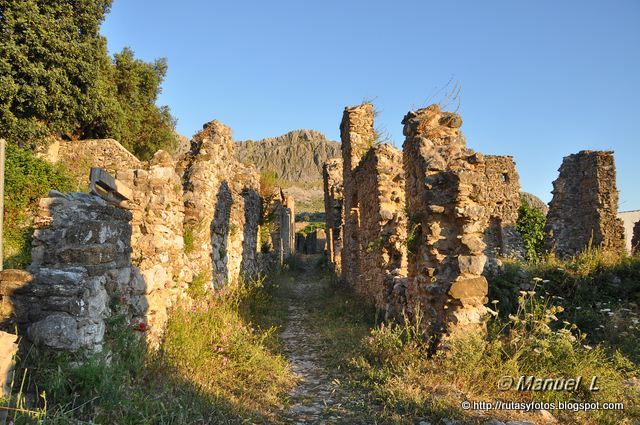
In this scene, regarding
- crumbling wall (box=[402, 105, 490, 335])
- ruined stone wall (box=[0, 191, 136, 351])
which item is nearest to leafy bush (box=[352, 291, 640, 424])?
crumbling wall (box=[402, 105, 490, 335])

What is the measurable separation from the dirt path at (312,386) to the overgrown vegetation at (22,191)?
712 cm

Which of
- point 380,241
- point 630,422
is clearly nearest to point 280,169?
point 380,241

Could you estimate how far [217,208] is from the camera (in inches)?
348

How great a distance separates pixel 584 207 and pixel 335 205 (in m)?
9.82

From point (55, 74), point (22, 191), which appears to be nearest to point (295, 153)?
point (55, 74)

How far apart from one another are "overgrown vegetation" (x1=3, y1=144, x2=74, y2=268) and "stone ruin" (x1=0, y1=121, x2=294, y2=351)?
514 cm

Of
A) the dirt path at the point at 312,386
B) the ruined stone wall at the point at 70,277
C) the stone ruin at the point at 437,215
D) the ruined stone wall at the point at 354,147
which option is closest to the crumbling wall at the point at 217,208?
the dirt path at the point at 312,386

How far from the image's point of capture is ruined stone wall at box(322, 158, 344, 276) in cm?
1655

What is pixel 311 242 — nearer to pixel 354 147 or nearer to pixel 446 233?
pixel 354 147

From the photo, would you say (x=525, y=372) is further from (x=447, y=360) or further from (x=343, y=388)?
(x=343, y=388)

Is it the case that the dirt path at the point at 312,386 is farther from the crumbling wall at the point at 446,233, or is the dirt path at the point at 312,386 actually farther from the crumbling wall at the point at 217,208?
the crumbling wall at the point at 217,208

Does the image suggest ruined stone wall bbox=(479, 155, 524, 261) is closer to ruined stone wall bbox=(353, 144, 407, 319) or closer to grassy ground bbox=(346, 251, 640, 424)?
ruined stone wall bbox=(353, 144, 407, 319)

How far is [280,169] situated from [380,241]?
75.9 meters

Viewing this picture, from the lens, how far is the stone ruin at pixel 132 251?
3113 millimetres
